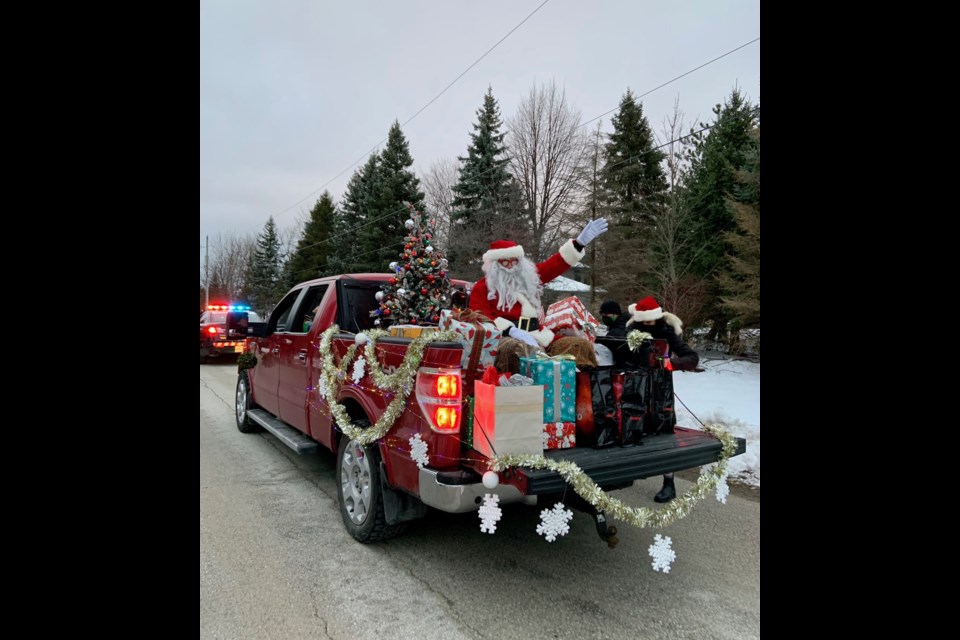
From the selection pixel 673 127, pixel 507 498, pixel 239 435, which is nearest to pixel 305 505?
pixel 507 498

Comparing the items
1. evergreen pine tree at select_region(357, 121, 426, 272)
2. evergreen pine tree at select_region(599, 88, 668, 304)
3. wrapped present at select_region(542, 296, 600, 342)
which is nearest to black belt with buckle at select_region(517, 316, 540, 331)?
wrapped present at select_region(542, 296, 600, 342)

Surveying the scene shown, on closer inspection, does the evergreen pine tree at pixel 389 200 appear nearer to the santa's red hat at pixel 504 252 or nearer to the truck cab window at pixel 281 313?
the truck cab window at pixel 281 313

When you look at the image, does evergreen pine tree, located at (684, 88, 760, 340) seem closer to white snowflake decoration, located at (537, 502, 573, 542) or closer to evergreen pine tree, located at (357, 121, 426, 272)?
white snowflake decoration, located at (537, 502, 573, 542)

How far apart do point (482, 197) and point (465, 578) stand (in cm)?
2174

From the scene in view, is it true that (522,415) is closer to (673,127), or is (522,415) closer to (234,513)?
(234,513)

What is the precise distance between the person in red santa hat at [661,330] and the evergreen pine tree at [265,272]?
4409 centimetres

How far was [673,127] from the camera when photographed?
15.5 meters

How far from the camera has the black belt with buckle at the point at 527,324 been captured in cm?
399

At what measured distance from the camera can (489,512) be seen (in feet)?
8.05

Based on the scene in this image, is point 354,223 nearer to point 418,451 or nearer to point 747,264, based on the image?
point 747,264

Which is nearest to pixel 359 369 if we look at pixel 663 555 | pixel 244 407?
pixel 663 555

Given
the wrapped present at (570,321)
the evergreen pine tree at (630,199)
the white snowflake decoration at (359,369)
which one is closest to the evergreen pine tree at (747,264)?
the evergreen pine tree at (630,199)

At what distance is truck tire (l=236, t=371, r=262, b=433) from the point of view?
6.39 m

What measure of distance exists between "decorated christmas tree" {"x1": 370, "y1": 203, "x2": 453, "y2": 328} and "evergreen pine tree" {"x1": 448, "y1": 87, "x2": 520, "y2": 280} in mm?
13733
